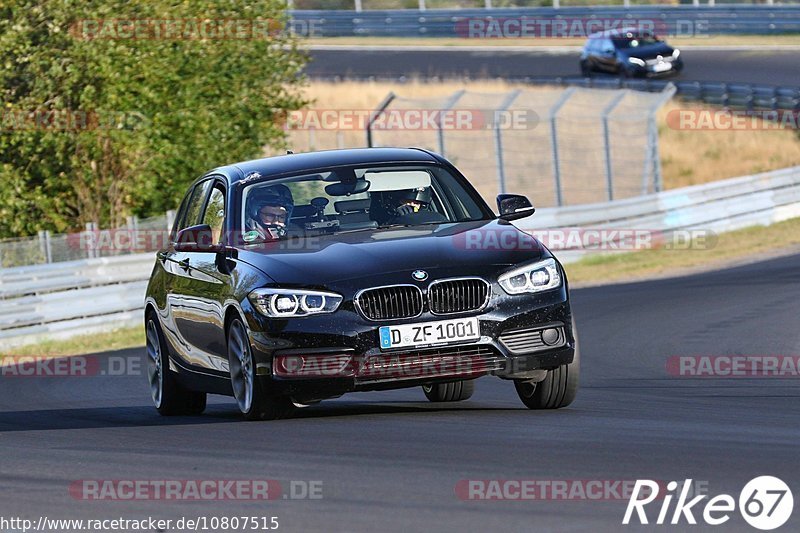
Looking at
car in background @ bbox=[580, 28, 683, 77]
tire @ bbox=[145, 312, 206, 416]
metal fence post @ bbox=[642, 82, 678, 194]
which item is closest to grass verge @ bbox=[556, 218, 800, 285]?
metal fence post @ bbox=[642, 82, 678, 194]

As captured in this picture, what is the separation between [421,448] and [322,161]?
9.94ft

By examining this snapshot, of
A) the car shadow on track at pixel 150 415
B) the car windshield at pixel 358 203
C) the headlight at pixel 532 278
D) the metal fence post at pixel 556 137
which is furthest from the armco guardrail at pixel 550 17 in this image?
the headlight at pixel 532 278

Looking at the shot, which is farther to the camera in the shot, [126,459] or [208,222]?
[208,222]

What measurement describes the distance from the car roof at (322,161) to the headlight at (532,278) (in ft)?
5.16

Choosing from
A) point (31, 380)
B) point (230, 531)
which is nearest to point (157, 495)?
point (230, 531)

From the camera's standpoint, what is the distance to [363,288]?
8.80 m

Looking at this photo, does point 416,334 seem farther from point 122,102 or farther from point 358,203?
point 122,102

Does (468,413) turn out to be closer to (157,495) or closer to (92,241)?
(157,495)

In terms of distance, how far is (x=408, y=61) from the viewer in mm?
54906

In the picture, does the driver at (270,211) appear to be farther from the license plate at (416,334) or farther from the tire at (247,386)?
the license plate at (416,334)

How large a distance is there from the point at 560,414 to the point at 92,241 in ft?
46.2

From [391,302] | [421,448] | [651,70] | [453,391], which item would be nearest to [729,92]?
[651,70]

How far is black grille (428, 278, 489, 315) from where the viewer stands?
8.83m

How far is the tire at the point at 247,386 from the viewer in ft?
30.0
